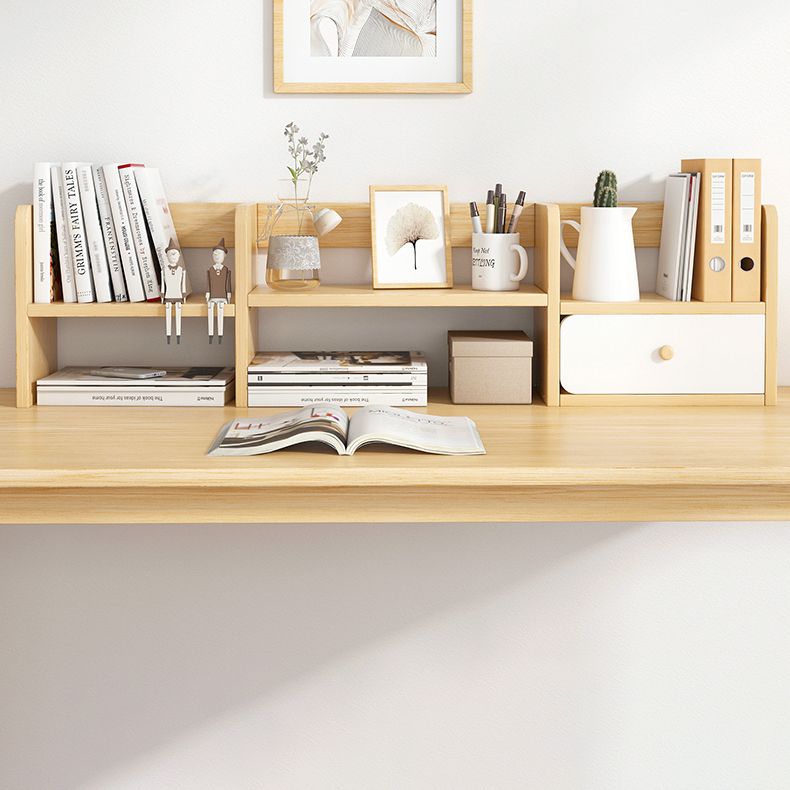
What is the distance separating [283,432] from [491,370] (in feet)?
1.50

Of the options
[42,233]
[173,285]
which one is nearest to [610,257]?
[173,285]

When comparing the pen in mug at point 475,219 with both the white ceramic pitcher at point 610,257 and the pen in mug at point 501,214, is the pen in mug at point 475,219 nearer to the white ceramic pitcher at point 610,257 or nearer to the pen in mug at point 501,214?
the pen in mug at point 501,214

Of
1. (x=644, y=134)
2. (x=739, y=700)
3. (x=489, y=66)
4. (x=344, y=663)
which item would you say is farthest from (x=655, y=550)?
(x=489, y=66)

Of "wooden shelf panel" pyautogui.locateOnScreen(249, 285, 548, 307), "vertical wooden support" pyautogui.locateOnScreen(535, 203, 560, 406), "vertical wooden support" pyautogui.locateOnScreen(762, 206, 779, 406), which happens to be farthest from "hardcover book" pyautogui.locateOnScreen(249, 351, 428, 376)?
"vertical wooden support" pyautogui.locateOnScreen(762, 206, 779, 406)

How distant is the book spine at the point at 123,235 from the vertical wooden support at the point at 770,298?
1.08m

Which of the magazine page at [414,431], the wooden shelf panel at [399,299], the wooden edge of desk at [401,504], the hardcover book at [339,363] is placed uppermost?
the wooden shelf panel at [399,299]

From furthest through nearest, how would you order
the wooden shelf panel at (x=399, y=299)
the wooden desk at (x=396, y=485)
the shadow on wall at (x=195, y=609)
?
1. the shadow on wall at (x=195, y=609)
2. the wooden shelf panel at (x=399, y=299)
3. the wooden desk at (x=396, y=485)

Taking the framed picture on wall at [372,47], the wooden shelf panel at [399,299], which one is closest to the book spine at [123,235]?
the wooden shelf panel at [399,299]

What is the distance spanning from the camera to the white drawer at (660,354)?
166 centimetres

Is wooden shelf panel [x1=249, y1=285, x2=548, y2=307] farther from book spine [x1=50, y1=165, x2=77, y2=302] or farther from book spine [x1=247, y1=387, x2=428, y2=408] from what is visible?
book spine [x1=50, y1=165, x2=77, y2=302]

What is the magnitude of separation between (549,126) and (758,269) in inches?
18.2

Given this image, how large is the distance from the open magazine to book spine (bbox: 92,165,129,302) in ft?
1.31

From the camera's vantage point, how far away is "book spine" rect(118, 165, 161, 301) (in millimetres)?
1682

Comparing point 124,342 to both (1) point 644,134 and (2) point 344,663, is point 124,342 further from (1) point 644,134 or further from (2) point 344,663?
(1) point 644,134
